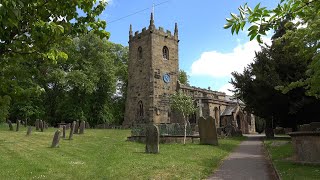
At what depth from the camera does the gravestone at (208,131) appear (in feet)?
70.6

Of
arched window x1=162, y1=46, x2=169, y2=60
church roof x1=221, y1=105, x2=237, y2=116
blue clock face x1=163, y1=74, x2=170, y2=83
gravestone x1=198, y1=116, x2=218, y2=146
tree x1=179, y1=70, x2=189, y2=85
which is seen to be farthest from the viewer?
tree x1=179, y1=70, x2=189, y2=85

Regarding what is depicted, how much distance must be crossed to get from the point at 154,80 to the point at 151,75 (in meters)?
0.68

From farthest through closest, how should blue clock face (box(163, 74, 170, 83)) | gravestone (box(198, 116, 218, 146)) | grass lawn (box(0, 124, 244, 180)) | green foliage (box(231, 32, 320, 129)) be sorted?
blue clock face (box(163, 74, 170, 83)), green foliage (box(231, 32, 320, 129)), gravestone (box(198, 116, 218, 146)), grass lawn (box(0, 124, 244, 180))

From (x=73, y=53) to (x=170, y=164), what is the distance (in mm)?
38575

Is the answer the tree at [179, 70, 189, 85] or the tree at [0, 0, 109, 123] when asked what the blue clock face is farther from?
the tree at [0, 0, 109, 123]

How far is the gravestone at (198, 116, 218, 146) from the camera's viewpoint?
70.6 feet

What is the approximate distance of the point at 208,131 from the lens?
70.9 ft

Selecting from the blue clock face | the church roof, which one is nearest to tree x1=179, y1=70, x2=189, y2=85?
the church roof

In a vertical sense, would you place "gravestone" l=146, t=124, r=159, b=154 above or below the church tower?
below

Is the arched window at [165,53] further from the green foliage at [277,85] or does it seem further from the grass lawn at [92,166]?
the grass lawn at [92,166]

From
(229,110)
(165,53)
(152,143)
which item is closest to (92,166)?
(152,143)

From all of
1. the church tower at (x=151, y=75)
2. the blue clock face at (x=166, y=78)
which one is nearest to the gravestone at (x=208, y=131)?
the church tower at (x=151, y=75)

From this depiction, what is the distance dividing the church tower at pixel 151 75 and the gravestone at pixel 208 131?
56.4ft

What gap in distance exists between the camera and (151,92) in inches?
1558
